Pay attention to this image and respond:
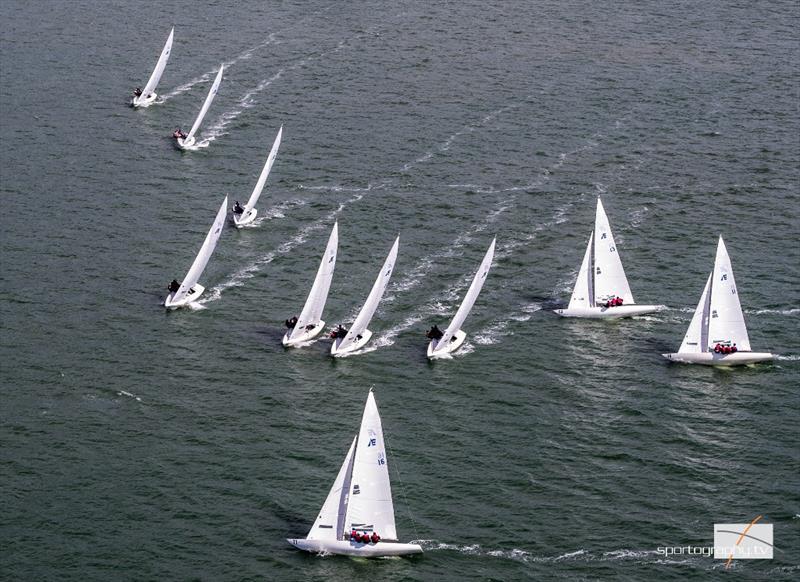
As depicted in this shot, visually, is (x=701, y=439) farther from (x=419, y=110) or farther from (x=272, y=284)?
(x=419, y=110)

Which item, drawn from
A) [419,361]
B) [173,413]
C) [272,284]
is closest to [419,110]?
[272,284]

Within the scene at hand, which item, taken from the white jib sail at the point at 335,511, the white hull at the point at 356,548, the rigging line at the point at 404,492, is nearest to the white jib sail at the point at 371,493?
the white jib sail at the point at 335,511

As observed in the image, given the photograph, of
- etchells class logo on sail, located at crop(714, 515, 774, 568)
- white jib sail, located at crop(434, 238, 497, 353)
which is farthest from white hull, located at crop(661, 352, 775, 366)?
etchells class logo on sail, located at crop(714, 515, 774, 568)

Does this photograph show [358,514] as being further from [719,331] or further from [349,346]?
[719,331]

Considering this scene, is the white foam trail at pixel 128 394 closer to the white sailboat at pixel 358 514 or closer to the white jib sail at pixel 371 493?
the white sailboat at pixel 358 514

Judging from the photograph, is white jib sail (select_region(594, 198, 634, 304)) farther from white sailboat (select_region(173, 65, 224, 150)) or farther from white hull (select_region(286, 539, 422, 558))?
white sailboat (select_region(173, 65, 224, 150))

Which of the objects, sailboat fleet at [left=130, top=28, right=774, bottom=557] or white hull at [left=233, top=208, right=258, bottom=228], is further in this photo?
white hull at [left=233, top=208, right=258, bottom=228]
